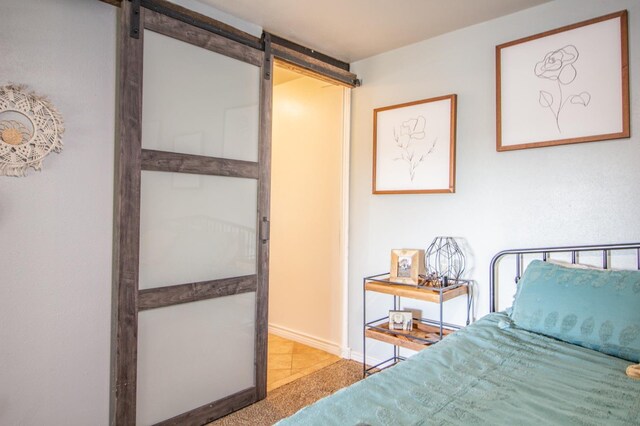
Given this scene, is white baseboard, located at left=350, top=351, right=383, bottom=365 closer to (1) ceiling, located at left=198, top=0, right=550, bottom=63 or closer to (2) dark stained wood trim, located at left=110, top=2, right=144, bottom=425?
(2) dark stained wood trim, located at left=110, top=2, right=144, bottom=425

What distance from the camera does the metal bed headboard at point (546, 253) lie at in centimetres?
213

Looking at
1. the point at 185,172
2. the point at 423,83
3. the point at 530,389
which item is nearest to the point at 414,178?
the point at 423,83

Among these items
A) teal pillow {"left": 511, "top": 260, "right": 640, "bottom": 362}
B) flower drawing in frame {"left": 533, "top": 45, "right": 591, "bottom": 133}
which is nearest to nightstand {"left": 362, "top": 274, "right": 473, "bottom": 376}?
teal pillow {"left": 511, "top": 260, "right": 640, "bottom": 362}

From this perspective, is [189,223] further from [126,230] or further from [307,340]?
[307,340]

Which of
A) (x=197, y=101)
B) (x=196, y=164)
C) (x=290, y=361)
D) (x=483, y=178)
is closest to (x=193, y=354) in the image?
(x=196, y=164)

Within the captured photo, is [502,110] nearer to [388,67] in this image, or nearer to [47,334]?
[388,67]

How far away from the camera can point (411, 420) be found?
1.13 m

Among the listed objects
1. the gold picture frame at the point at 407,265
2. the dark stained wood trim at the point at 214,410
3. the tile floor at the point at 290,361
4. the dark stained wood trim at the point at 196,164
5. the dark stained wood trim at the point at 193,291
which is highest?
the dark stained wood trim at the point at 196,164

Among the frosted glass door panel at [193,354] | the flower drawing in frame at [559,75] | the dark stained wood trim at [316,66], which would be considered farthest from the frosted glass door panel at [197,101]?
the flower drawing in frame at [559,75]

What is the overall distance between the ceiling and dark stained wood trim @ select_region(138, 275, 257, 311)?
5.55 ft

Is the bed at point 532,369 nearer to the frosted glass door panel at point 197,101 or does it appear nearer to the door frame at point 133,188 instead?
the door frame at point 133,188

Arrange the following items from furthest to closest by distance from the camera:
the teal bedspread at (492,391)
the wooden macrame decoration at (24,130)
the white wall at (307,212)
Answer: the white wall at (307,212)
the wooden macrame decoration at (24,130)
the teal bedspread at (492,391)

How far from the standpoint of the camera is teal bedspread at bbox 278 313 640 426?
3.78 ft

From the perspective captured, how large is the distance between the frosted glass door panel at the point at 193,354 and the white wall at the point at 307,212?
3.79 feet
